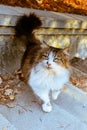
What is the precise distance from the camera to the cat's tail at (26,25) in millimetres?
3203

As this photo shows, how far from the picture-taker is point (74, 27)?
4.04 metres

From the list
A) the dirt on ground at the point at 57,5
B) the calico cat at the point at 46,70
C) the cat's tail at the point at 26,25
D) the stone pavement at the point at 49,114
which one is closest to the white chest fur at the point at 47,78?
the calico cat at the point at 46,70

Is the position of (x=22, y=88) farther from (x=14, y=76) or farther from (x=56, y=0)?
(x=56, y=0)

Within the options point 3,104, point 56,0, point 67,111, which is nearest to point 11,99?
point 3,104

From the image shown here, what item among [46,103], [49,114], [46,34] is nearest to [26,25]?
[46,34]

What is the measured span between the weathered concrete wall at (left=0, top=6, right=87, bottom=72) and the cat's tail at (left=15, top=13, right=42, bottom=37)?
6cm

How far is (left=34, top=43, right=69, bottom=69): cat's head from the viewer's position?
101 inches

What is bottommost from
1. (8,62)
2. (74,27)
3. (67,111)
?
(67,111)

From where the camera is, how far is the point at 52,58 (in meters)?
2.57

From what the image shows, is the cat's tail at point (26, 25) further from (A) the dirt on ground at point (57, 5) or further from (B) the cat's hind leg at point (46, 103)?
(A) the dirt on ground at point (57, 5)

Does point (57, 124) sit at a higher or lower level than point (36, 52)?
lower

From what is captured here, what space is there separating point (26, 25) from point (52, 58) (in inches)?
31.5

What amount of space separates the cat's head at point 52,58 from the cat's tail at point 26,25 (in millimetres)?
593

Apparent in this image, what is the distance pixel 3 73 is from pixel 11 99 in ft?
1.78
